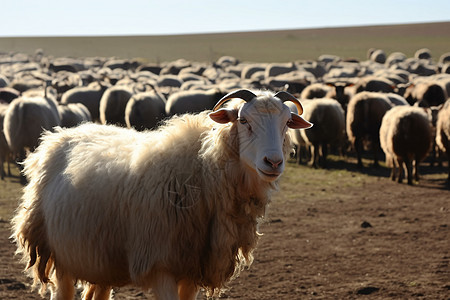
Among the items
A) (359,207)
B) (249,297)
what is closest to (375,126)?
(359,207)

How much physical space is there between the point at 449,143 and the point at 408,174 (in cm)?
114

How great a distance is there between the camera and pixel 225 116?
14.8ft

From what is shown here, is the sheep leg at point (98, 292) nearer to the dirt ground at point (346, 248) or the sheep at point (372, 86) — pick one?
the dirt ground at point (346, 248)

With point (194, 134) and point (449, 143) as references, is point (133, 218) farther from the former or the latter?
point (449, 143)

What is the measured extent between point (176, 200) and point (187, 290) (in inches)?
27.9

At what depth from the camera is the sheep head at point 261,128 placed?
13.6 feet

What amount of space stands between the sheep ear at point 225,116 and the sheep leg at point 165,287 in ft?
3.69

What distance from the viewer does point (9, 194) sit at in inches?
490

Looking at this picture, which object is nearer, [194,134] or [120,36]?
[194,134]

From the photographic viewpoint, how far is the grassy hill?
8000 centimetres

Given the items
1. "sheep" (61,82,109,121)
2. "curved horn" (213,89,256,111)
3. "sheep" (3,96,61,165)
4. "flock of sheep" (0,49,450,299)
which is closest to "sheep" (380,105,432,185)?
"sheep" (3,96,61,165)

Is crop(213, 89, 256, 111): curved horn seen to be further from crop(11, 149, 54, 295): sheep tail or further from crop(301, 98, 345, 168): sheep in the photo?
crop(301, 98, 345, 168): sheep

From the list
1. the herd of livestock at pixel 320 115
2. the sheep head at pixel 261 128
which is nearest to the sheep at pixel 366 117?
the herd of livestock at pixel 320 115

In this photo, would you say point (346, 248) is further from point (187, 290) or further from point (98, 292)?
point (187, 290)
